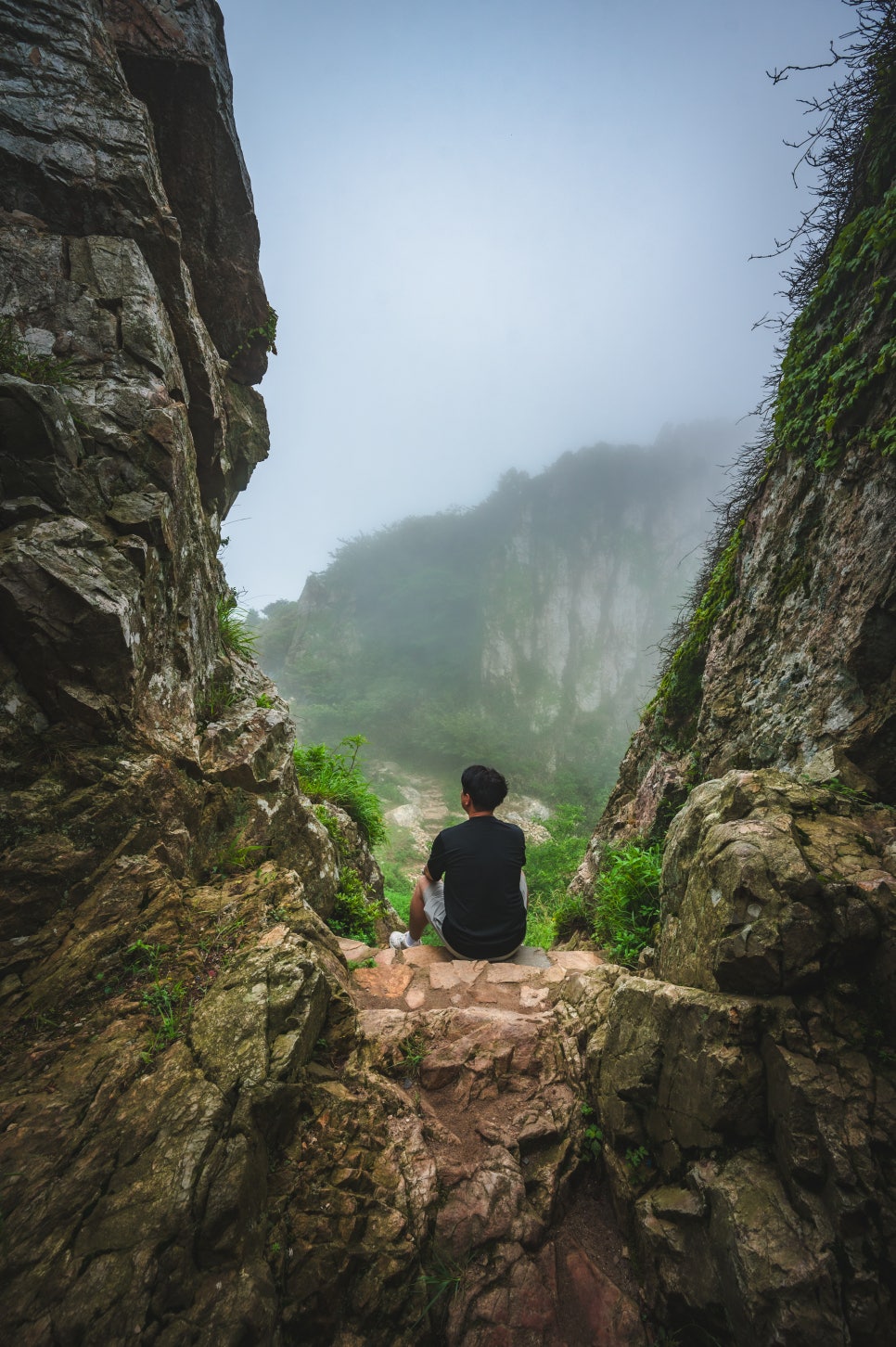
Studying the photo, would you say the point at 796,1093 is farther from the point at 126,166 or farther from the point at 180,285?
the point at 126,166

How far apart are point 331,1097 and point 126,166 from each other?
7.76 m

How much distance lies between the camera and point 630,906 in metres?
5.08

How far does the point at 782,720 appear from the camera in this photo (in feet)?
15.0

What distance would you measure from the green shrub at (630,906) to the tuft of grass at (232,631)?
511 cm

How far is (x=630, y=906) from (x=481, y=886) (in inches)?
80.1

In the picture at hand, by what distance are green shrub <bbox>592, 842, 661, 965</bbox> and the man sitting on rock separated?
116 cm

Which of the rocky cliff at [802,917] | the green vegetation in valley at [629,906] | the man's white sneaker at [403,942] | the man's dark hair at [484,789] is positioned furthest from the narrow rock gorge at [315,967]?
the man's dark hair at [484,789]

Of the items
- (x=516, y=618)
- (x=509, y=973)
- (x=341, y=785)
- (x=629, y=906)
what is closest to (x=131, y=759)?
(x=509, y=973)

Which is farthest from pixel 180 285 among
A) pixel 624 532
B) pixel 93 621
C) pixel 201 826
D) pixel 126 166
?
pixel 624 532

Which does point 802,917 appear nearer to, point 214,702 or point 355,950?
point 355,950

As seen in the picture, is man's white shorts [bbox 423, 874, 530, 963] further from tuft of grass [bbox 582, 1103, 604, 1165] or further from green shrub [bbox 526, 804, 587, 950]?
green shrub [bbox 526, 804, 587, 950]

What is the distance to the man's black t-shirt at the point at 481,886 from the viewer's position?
4133 millimetres

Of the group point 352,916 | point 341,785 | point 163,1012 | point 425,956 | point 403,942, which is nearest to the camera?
point 163,1012

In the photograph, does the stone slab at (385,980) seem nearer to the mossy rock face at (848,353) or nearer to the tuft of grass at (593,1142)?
the tuft of grass at (593,1142)
